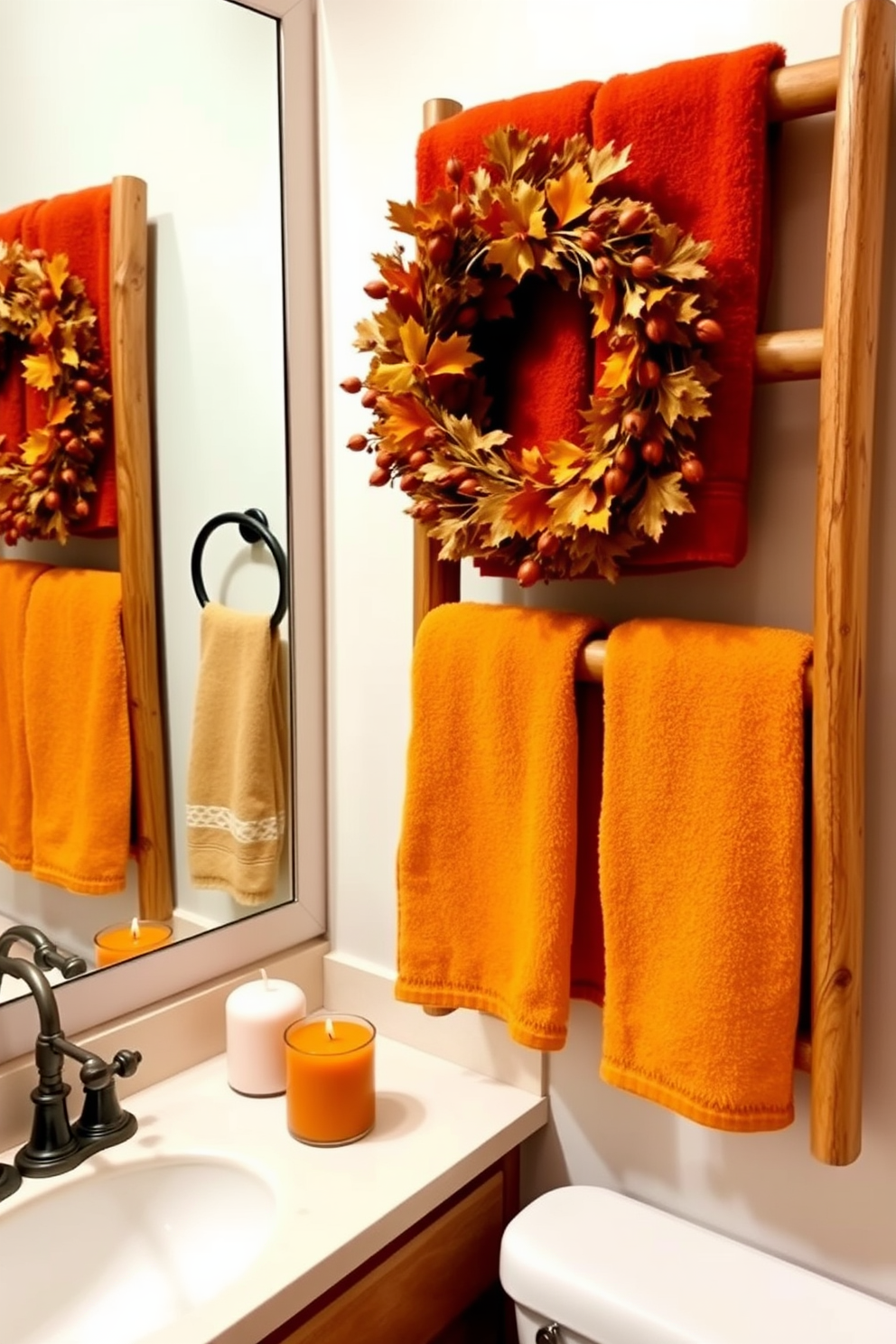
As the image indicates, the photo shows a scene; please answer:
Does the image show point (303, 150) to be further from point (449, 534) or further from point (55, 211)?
point (449, 534)

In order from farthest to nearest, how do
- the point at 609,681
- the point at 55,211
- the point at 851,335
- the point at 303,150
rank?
the point at 303,150
the point at 55,211
the point at 609,681
the point at 851,335

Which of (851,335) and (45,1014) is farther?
(45,1014)

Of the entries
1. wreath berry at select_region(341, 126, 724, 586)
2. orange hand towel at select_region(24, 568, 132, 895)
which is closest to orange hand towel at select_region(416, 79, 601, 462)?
wreath berry at select_region(341, 126, 724, 586)

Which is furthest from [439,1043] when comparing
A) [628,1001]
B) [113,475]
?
[113,475]

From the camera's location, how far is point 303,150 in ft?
4.13

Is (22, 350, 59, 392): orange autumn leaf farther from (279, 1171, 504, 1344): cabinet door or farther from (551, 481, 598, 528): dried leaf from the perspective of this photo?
(279, 1171, 504, 1344): cabinet door

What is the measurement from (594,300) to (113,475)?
22.6 inches

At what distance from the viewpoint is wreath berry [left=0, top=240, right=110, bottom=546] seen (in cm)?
112

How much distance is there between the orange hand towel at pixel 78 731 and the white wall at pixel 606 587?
27cm

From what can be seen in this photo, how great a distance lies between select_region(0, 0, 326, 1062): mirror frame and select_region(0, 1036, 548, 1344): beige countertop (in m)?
0.11

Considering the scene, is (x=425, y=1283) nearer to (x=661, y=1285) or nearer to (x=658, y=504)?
(x=661, y=1285)

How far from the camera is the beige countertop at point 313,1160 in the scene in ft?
2.92

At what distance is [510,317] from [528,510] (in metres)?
0.19

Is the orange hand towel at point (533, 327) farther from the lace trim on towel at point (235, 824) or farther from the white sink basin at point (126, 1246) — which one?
the white sink basin at point (126, 1246)
